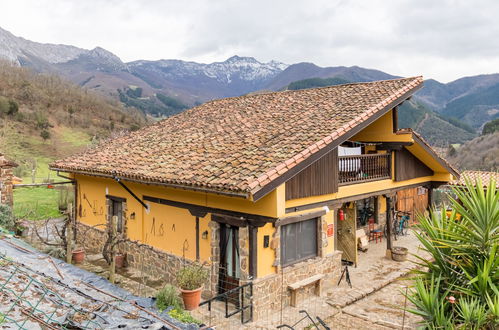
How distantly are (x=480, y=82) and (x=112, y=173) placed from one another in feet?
379

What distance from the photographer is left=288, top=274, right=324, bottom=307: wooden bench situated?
931cm

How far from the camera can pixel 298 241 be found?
9.95m

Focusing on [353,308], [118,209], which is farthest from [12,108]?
[353,308]

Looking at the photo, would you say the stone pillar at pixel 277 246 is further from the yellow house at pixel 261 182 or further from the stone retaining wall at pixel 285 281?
the stone retaining wall at pixel 285 281

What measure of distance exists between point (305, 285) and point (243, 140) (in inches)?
165

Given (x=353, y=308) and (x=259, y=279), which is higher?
(x=259, y=279)

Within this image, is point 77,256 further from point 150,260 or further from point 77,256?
point 150,260

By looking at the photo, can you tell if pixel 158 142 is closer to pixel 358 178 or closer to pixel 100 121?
pixel 358 178

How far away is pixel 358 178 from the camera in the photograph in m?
11.6

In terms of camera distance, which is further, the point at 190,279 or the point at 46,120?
the point at 46,120

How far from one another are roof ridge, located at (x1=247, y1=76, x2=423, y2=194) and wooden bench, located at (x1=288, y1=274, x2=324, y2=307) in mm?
3172

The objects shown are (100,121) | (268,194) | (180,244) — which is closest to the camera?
(268,194)

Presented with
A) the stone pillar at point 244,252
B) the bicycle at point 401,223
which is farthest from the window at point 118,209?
the bicycle at point 401,223

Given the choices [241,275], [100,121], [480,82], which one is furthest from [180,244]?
[480,82]
